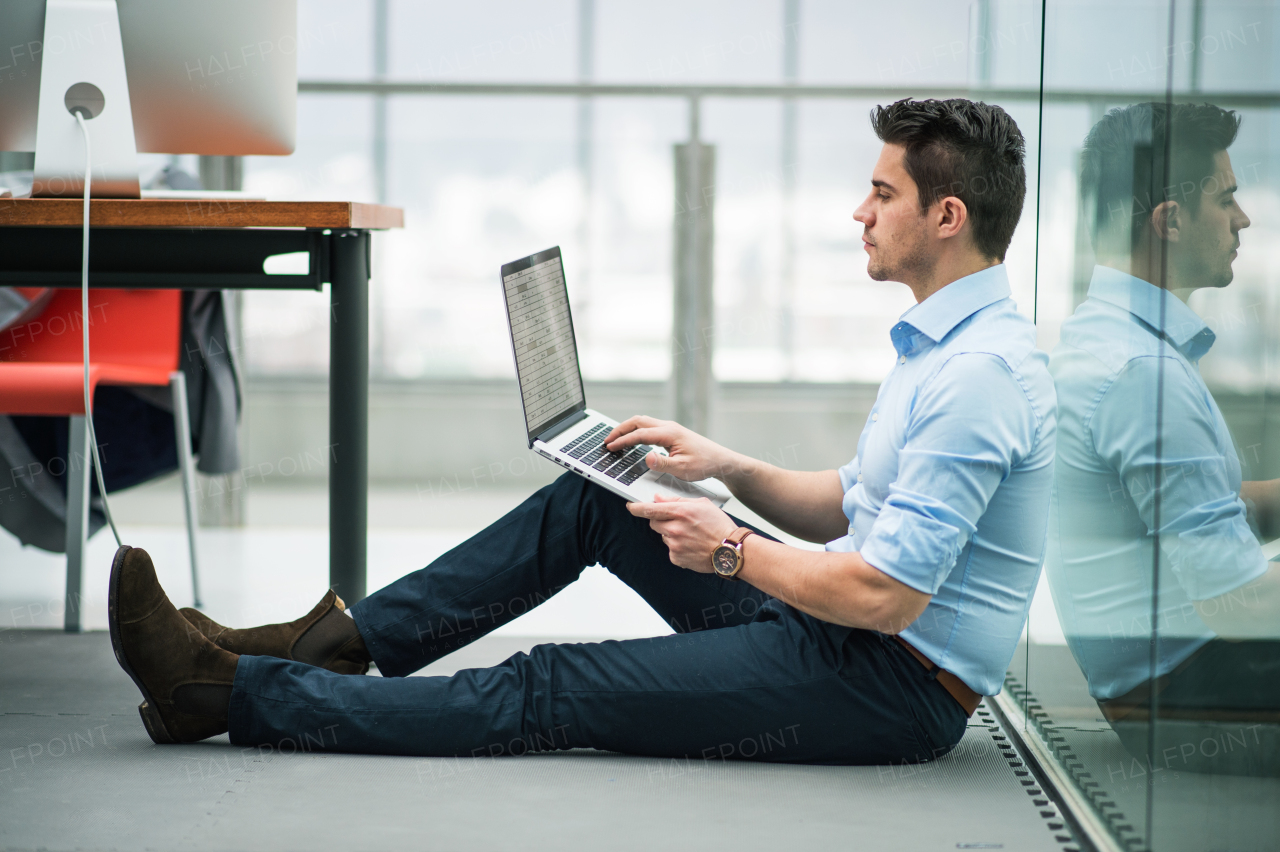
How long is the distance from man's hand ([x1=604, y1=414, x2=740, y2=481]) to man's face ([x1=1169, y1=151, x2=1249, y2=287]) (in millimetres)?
647

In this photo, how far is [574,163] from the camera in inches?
139

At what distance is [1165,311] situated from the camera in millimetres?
1147

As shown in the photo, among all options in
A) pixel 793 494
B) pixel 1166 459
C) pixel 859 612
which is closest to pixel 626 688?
pixel 859 612

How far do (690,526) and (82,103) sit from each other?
1.18 meters

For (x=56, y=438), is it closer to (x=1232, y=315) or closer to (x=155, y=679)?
(x=155, y=679)

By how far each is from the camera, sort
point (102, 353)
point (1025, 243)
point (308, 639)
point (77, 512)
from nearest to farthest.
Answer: point (308, 639) < point (1025, 243) < point (77, 512) < point (102, 353)

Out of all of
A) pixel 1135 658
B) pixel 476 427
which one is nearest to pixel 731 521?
pixel 1135 658

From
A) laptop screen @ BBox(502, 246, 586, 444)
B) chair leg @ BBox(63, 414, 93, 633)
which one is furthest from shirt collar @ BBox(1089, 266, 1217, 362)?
chair leg @ BBox(63, 414, 93, 633)

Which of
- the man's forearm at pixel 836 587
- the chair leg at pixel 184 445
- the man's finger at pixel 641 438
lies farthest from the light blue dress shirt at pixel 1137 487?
the chair leg at pixel 184 445

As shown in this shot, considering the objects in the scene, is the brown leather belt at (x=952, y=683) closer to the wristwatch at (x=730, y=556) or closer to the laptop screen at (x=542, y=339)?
the wristwatch at (x=730, y=556)

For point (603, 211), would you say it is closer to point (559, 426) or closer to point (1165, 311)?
point (559, 426)

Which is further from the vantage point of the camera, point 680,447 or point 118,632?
point 680,447

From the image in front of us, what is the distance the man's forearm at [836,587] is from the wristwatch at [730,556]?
0.01 m

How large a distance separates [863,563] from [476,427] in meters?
2.53
